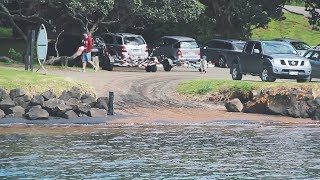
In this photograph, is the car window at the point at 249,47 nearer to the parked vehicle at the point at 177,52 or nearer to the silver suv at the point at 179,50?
the parked vehicle at the point at 177,52

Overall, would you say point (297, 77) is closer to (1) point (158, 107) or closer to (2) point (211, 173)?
(1) point (158, 107)

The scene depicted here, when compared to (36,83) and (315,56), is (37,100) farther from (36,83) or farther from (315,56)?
(315,56)

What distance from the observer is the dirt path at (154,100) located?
2925 cm

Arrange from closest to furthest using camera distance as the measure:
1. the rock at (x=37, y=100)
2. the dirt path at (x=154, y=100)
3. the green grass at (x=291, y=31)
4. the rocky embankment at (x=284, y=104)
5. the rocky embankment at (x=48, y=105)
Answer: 1. the rocky embankment at (x=48, y=105)
2. the rock at (x=37, y=100)
3. the dirt path at (x=154, y=100)
4. the rocky embankment at (x=284, y=104)
5. the green grass at (x=291, y=31)

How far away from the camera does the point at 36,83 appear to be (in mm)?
28641

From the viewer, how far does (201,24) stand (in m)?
54.6

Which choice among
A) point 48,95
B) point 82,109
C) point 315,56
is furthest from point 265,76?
point 48,95

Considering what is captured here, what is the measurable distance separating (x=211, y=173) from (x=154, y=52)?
27888 millimetres

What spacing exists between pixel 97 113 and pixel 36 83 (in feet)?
7.50

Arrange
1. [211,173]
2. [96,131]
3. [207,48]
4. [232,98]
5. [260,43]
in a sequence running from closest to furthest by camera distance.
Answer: [211,173] < [96,131] < [232,98] < [260,43] < [207,48]

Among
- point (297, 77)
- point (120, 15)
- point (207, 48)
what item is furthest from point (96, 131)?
point (207, 48)

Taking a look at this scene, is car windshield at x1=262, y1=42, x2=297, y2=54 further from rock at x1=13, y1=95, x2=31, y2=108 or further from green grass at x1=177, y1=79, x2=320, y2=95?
rock at x1=13, y1=95, x2=31, y2=108

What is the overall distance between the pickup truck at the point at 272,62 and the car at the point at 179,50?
23.8ft

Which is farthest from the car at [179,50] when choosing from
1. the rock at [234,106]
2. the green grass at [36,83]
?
the green grass at [36,83]
